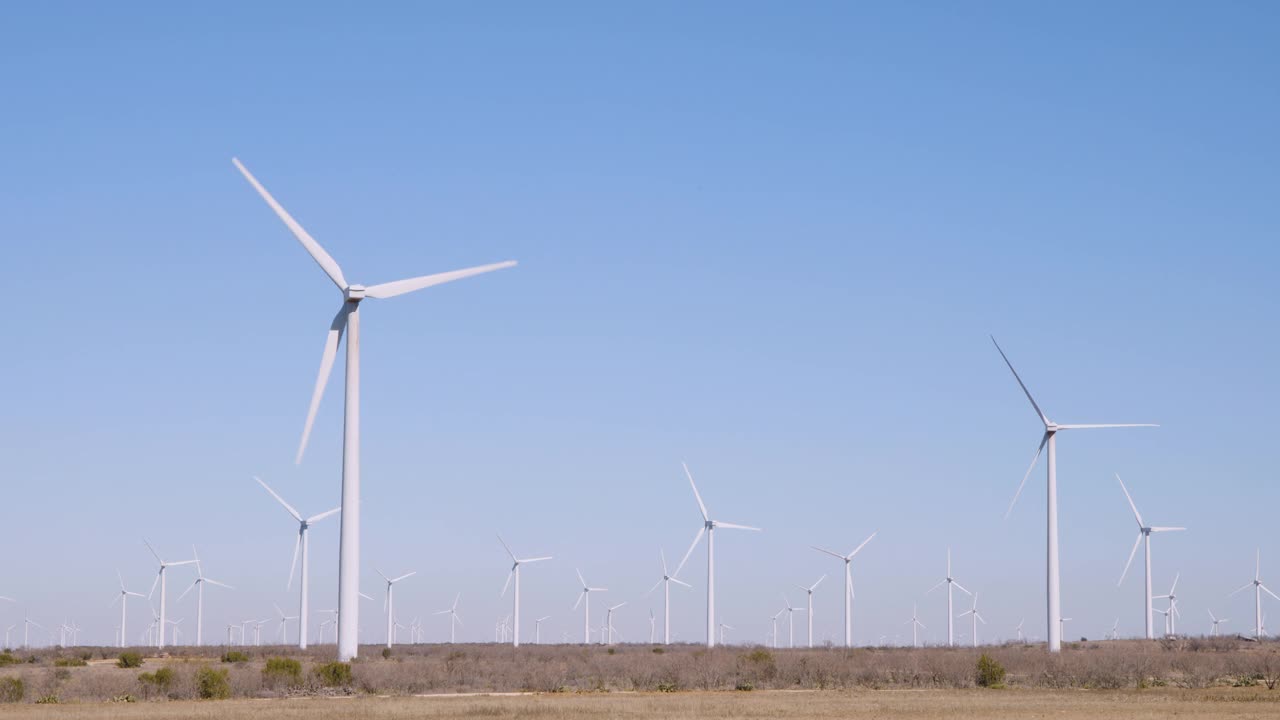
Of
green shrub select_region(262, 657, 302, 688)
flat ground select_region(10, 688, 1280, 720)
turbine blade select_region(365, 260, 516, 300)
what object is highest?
turbine blade select_region(365, 260, 516, 300)

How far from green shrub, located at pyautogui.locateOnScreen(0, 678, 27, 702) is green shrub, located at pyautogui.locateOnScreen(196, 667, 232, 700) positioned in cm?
576

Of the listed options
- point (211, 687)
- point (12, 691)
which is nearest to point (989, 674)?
point (211, 687)

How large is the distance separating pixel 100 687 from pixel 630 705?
20664 millimetres

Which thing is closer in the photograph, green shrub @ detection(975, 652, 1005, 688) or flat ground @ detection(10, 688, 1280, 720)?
flat ground @ detection(10, 688, 1280, 720)

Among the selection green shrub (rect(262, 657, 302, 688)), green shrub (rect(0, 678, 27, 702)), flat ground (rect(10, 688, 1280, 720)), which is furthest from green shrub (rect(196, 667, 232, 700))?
green shrub (rect(0, 678, 27, 702))

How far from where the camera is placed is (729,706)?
51781mm

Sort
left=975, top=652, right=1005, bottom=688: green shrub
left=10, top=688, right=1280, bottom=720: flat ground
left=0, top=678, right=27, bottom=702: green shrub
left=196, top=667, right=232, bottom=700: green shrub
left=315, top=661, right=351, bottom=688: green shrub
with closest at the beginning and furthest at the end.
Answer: left=10, top=688, right=1280, bottom=720: flat ground, left=0, top=678, right=27, bottom=702: green shrub, left=196, top=667, right=232, bottom=700: green shrub, left=315, top=661, right=351, bottom=688: green shrub, left=975, top=652, right=1005, bottom=688: green shrub

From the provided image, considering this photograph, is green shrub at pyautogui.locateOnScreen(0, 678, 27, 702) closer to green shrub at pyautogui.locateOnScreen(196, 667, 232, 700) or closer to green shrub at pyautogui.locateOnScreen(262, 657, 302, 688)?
green shrub at pyautogui.locateOnScreen(196, 667, 232, 700)

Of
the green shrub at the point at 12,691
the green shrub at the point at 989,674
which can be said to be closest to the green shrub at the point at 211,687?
the green shrub at the point at 12,691

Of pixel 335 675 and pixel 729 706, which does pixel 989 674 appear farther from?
pixel 335 675

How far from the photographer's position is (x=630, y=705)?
52.3 m

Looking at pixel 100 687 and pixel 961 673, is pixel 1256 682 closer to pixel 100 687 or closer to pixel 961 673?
pixel 961 673

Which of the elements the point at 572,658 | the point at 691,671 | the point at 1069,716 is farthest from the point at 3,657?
the point at 1069,716

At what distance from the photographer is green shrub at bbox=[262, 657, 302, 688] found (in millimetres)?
61781
